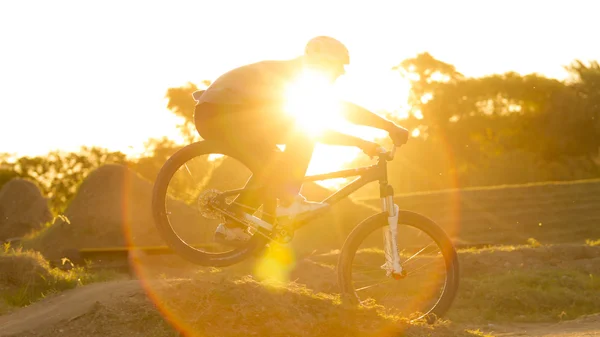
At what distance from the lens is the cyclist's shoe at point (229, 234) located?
5.62m

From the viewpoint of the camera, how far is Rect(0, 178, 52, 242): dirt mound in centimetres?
2175

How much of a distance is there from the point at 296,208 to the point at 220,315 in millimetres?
991

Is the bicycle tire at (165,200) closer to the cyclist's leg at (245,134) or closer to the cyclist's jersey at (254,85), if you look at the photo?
the cyclist's leg at (245,134)

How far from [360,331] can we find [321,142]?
1.46m

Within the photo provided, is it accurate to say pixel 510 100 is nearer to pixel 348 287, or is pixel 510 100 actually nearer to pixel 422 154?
pixel 422 154

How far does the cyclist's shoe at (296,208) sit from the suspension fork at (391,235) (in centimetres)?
71

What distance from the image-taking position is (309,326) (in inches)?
219

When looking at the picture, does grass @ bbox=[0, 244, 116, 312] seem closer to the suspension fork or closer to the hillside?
the suspension fork

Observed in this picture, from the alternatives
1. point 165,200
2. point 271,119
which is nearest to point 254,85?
point 271,119

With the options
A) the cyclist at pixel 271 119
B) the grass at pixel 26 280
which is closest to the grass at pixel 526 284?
the grass at pixel 26 280

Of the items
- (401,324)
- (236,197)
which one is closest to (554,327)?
(401,324)

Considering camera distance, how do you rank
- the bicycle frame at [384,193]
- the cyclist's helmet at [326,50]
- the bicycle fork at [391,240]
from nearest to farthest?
1. the cyclist's helmet at [326,50]
2. the bicycle frame at [384,193]
3. the bicycle fork at [391,240]

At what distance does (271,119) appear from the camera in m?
5.51

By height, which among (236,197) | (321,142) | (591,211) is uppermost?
(321,142)
